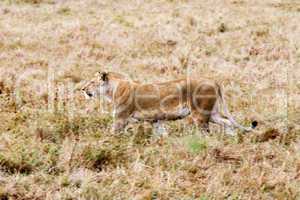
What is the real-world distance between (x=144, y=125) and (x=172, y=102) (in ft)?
2.41

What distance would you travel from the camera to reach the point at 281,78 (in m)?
11.8

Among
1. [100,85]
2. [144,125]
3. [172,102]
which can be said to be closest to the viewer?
[172,102]

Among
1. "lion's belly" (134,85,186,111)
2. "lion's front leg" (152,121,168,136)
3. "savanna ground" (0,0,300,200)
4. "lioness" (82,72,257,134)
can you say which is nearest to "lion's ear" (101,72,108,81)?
"lioness" (82,72,257,134)

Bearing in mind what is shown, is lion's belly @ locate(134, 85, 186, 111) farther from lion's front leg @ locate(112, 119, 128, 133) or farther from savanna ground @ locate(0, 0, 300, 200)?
savanna ground @ locate(0, 0, 300, 200)

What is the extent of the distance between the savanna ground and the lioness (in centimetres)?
23

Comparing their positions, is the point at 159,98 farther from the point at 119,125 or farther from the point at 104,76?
the point at 104,76

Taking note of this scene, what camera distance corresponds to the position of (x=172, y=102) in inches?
312

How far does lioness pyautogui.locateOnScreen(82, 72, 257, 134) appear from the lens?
7.90 m

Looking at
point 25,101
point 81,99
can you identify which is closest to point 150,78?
point 81,99

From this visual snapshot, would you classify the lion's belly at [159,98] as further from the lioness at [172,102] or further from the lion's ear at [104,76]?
the lion's ear at [104,76]

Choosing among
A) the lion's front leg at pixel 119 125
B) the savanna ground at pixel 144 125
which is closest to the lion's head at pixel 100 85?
the savanna ground at pixel 144 125

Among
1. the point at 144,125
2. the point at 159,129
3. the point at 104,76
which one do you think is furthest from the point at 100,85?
the point at 159,129

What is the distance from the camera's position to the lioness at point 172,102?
25.9 feet

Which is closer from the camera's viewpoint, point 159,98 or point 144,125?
point 159,98
